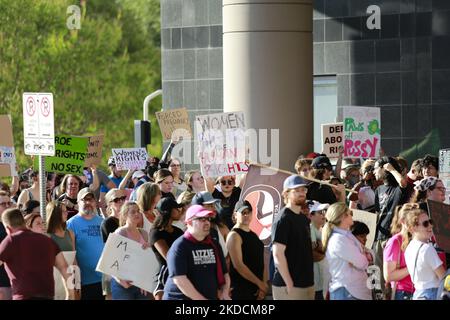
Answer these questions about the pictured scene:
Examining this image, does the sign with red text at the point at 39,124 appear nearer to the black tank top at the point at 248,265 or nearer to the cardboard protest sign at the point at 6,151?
the cardboard protest sign at the point at 6,151

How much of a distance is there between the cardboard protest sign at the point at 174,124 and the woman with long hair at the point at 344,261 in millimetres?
11139

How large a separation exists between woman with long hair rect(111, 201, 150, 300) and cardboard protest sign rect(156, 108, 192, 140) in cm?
995

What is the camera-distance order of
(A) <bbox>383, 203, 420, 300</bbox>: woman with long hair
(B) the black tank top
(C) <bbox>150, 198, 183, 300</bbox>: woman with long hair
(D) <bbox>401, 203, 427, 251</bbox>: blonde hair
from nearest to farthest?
(D) <bbox>401, 203, 427, 251</bbox>: blonde hair
(A) <bbox>383, 203, 420, 300</bbox>: woman with long hair
(C) <bbox>150, 198, 183, 300</bbox>: woman with long hair
(B) the black tank top

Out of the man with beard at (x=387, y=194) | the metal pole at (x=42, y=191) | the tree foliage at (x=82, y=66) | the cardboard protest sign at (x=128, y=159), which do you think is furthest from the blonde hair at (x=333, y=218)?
the tree foliage at (x=82, y=66)

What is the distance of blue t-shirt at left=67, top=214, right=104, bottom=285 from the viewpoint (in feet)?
53.5

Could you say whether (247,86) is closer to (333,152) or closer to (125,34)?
(333,152)

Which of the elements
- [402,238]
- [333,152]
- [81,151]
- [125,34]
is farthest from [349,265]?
[125,34]

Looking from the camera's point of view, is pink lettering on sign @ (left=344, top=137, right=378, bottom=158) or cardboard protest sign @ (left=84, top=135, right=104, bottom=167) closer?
pink lettering on sign @ (left=344, top=137, right=378, bottom=158)

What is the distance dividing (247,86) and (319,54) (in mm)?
4027

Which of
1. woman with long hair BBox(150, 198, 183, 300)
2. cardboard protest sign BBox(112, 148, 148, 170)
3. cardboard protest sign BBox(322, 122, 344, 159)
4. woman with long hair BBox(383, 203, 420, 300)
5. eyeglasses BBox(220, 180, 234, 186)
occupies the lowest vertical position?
woman with long hair BBox(383, 203, 420, 300)

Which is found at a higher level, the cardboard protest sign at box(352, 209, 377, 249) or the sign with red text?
the sign with red text

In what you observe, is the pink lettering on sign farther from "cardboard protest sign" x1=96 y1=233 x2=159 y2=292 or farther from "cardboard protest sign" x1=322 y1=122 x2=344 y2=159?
"cardboard protest sign" x1=96 y1=233 x2=159 y2=292

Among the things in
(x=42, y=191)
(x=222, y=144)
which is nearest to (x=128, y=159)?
(x=222, y=144)

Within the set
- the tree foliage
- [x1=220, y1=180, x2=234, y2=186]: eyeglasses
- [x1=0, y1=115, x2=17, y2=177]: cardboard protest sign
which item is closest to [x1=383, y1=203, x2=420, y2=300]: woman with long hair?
[x1=220, y1=180, x2=234, y2=186]: eyeglasses
